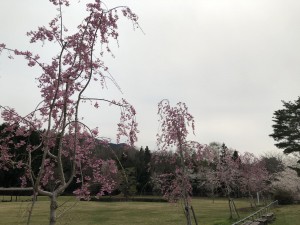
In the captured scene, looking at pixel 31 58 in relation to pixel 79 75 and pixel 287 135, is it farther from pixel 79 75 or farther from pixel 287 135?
pixel 287 135

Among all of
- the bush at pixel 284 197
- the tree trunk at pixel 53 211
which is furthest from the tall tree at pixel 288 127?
the tree trunk at pixel 53 211

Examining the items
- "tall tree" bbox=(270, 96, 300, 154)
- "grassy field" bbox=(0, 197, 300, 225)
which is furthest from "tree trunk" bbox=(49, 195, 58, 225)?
"tall tree" bbox=(270, 96, 300, 154)

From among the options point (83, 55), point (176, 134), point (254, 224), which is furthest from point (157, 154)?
point (83, 55)

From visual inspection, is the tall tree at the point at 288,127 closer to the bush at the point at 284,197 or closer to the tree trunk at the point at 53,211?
the bush at the point at 284,197

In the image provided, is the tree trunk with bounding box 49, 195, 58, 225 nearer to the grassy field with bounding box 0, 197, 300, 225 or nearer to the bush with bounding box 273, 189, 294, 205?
the grassy field with bounding box 0, 197, 300, 225

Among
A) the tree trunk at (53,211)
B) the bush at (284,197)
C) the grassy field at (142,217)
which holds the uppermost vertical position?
the bush at (284,197)

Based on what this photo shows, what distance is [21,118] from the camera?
515 centimetres

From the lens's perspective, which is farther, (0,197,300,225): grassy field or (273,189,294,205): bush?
(273,189,294,205): bush

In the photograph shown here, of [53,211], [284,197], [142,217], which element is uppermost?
[284,197]

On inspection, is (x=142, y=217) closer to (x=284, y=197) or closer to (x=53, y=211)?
(x=284, y=197)

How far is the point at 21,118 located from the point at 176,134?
333 inches

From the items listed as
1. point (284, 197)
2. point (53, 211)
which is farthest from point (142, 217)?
point (53, 211)

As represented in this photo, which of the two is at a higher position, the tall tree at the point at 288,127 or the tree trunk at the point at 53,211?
the tall tree at the point at 288,127

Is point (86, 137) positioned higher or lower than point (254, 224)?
higher
